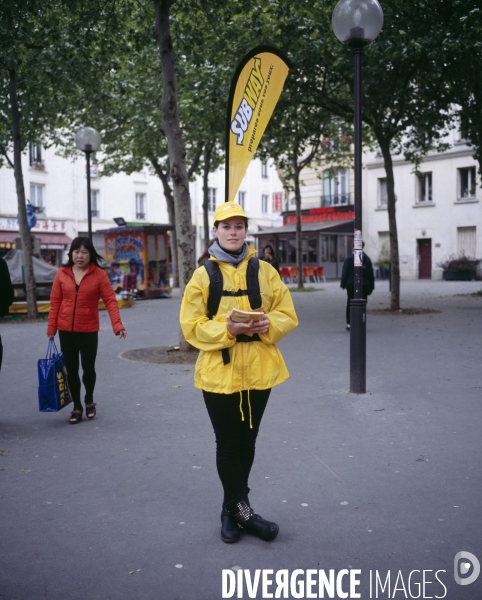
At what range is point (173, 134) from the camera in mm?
10734

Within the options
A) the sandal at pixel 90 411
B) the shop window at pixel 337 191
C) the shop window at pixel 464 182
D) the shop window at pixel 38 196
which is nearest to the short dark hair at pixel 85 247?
the sandal at pixel 90 411

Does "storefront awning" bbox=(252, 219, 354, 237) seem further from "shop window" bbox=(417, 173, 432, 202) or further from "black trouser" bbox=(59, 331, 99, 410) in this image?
"black trouser" bbox=(59, 331, 99, 410)

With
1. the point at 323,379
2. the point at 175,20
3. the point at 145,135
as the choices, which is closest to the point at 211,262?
the point at 323,379

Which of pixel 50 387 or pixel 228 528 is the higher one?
pixel 50 387

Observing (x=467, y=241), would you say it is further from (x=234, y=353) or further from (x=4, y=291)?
(x=234, y=353)

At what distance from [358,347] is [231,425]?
4150mm

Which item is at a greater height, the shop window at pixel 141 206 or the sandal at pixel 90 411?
the shop window at pixel 141 206

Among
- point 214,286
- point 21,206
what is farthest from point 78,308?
point 21,206

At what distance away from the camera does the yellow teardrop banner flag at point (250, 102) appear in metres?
8.47

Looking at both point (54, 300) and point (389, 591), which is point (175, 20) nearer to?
point (54, 300)

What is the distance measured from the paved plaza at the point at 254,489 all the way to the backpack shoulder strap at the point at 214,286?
4.47 ft

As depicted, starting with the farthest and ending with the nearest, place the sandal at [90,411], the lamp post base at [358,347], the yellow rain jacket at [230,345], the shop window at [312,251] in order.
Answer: the shop window at [312,251], the lamp post base at [358,347], the sandal at [90,411], the yellow rain jacket at [230,345]

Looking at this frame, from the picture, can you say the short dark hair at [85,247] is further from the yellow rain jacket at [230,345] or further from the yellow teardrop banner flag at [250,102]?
the yellow rain jacket at [230,345]

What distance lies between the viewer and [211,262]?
3781 mm
